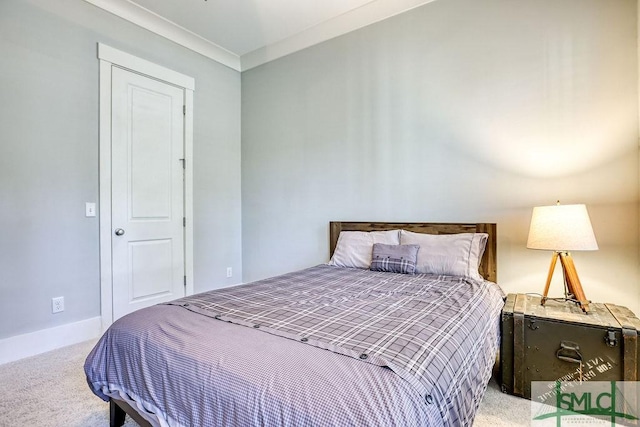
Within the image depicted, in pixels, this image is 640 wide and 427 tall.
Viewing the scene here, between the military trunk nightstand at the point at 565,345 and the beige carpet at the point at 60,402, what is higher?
the military trunk nightstand at the point at 565,345

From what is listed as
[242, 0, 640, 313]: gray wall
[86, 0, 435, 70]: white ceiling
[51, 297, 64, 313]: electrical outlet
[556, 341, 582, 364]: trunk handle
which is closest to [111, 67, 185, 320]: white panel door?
[51, 297, 64, 313]: electrical outlet

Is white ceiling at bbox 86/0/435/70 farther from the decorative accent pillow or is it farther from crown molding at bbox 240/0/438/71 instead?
the decorative accent pillow

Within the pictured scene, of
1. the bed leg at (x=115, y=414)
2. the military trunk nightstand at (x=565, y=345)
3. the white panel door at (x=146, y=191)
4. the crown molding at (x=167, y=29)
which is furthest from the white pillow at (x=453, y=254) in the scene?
the crown molding at (x=167, y=29)

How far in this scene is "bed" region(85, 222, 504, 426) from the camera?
34.5 inches

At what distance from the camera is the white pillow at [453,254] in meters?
2.26

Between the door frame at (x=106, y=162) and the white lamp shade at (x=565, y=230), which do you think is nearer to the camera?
the white lamp shade at (x=565, y=230)

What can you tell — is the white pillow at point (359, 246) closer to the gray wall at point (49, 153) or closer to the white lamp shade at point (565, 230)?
the white lamp shade at point (565, 230)

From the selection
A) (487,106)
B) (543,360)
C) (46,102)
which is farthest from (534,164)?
(46,102)

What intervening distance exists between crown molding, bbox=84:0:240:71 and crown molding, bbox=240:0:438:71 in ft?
0.82

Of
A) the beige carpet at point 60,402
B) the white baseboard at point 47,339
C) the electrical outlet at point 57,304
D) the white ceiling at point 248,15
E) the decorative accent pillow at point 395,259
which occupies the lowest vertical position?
the beige carpet at point 60,402

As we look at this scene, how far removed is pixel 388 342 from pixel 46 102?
9.65ft

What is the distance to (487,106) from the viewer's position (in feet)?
8.14

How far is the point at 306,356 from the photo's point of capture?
102 cm

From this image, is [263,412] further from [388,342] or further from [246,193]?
[246,193]
